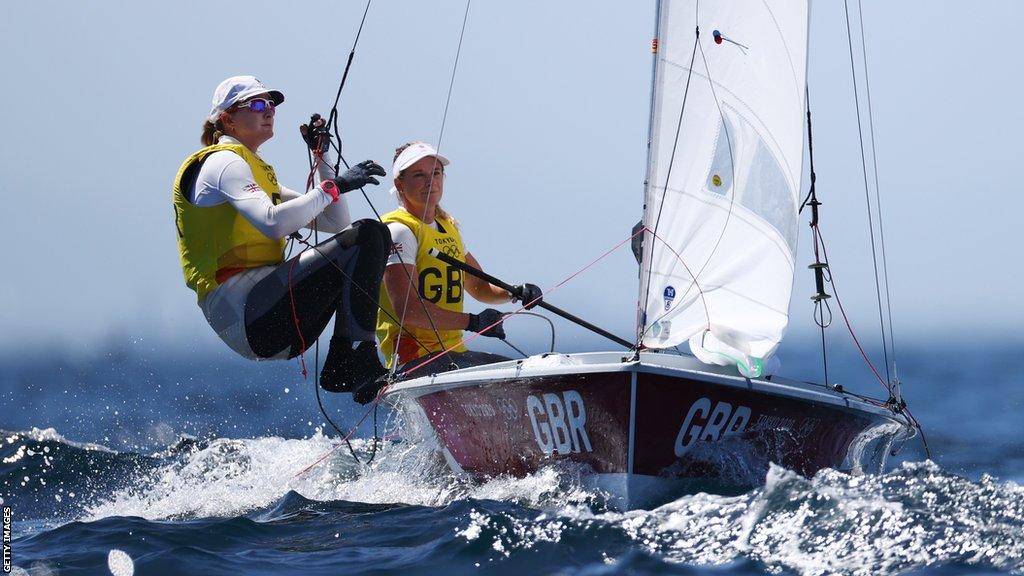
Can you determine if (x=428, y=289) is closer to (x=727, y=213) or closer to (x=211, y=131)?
(x=211, y=131)

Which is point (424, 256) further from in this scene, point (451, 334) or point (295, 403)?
point (295, 403)

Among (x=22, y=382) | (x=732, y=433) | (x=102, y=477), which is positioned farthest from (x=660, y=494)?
(x=22, y=382)

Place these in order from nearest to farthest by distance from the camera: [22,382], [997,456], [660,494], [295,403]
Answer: [660,494] → [997,456] → [295,403] → [22,382]

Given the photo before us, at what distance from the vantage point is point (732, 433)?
5.11 m

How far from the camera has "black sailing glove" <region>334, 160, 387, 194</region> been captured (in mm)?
5902

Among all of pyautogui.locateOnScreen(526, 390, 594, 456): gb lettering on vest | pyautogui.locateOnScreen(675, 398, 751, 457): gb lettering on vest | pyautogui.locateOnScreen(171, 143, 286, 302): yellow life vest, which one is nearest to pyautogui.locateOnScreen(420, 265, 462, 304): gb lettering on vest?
pyautogui.locateOnScreen(171, 143, 286, 302): yellow life vest

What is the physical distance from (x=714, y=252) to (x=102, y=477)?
3.80 meters

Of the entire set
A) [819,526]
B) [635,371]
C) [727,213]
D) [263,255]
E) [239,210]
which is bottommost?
[819,526]

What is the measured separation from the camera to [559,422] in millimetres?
5082

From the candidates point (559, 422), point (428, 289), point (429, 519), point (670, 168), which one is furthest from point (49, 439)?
point (670, 168)

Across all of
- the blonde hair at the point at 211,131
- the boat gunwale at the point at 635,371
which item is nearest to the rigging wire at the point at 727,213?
the boat gunwale at the point at 635,371

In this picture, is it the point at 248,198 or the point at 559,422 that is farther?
the point at 248,198

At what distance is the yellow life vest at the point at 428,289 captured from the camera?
6.39 metres

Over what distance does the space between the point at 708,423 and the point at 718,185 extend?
117 centimetres
